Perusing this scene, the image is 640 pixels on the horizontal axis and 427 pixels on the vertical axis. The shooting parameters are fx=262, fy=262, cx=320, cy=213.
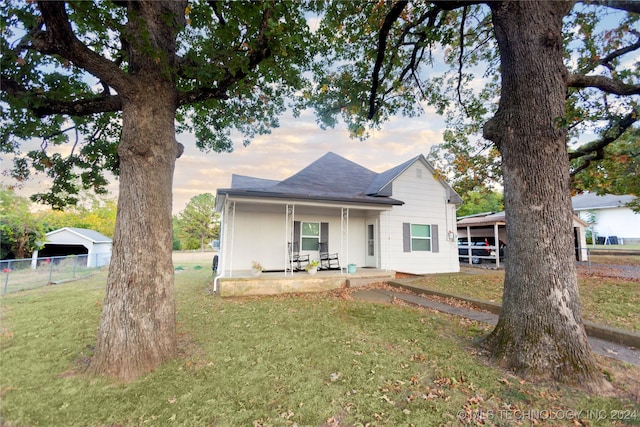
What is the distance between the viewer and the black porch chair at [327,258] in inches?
434

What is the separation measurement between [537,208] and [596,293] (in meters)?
6.44

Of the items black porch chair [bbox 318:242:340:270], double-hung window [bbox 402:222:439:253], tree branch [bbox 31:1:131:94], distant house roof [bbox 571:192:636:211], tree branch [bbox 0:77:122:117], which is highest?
distant house roof [bbox 571:192:636:211]

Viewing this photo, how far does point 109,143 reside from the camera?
6227 mm

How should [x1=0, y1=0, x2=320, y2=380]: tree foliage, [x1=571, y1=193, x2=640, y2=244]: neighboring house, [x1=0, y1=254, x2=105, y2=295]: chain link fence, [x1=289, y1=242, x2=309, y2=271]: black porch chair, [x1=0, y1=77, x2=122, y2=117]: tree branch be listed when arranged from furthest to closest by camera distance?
[x1=571, y1=193, x2=640, y2=244]: neighboring house
[x1=289, y1=242, x2=309, y2=271]: black porch chair
[x1=0, y1=254, x2=105, y2=295]: chain link fence
[x1=0, y1=77, x2=122, y2=117]: tree branch
[x1=0, y1=0, x2=320, y2=380]: tree foliage

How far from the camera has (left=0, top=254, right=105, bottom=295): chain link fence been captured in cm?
877

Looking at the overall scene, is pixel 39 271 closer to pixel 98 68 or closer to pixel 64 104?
pixel 64 104

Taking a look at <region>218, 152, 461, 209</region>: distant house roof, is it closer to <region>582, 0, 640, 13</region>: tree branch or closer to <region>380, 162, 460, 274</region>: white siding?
<region>380, 162, 460, 274</region>: white siding

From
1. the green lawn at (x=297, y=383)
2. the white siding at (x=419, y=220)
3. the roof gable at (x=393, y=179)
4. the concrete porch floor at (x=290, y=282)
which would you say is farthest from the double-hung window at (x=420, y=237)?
the green lawn at (x=297, y=383)

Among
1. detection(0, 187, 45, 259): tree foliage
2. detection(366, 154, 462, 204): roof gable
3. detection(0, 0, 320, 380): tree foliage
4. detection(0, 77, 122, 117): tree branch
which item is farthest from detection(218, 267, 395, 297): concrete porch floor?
detection(0, 187, 45, 259): tree foliage

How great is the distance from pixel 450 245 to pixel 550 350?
10363 mm

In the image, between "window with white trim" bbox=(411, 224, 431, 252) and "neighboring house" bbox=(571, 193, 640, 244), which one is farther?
"neighboring house" bbox=(571, 193, 640, 244)

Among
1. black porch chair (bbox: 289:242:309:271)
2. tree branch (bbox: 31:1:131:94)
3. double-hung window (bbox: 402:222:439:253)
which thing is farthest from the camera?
double-hung window (bbox: 402:222:439:253)

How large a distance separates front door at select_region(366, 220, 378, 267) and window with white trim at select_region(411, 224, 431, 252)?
6.04 feet

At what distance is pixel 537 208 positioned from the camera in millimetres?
3352
